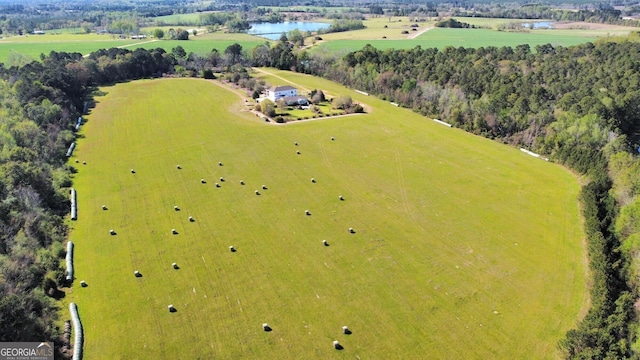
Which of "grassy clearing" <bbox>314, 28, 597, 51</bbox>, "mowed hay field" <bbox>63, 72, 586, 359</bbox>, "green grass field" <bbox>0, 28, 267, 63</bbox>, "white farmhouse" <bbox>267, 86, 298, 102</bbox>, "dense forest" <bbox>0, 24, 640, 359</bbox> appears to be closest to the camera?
"mowed hay field" <bbox>63, 72, 586, 359</bbox>

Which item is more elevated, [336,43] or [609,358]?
[336,43]

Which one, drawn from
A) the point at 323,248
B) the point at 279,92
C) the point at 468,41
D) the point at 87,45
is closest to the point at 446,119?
the point at 279,92

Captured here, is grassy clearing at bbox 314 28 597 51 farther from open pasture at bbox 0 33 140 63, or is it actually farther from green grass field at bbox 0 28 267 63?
open pasture at bbox 0 33 140 63

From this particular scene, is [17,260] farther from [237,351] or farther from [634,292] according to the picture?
[634,292]

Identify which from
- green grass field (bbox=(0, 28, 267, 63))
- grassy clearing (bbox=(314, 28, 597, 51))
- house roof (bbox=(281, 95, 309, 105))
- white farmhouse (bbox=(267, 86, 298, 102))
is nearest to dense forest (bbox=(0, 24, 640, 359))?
white farmhouse (bbox=(267, 86, 298, 102))

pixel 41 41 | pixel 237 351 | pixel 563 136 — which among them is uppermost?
pixel 41 41

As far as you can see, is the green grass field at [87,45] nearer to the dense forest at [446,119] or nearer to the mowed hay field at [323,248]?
the dense forest at [446,119]

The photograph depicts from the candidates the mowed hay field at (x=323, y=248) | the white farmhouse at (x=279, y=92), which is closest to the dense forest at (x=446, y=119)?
the mowed hay field at (x=323, y=248)

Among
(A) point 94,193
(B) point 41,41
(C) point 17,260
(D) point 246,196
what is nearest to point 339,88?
(D) point 246,196
